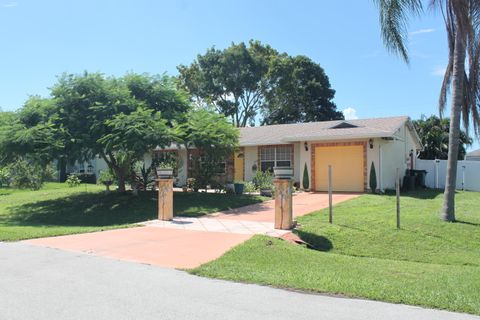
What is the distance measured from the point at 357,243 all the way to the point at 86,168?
29.8 metres

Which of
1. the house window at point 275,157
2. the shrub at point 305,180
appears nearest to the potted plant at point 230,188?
the house window at point 275,157

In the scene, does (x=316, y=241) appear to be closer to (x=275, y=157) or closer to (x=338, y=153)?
(x=338, y=153)

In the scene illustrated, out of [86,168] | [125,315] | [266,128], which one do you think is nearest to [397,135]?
[266,128]

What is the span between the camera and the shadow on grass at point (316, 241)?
1027cm

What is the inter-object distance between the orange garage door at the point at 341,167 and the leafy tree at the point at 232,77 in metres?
22.3

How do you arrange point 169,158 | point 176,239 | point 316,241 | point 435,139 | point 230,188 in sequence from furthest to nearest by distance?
1. point 435,139
2. point 169,158
3. point 230,188
4. point 316,241
5. point 176,239

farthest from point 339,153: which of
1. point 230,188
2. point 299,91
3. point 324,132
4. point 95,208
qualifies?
point 299,91

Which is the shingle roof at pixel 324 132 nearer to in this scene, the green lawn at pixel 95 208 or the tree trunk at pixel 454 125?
the green lawn at pixel 95 208

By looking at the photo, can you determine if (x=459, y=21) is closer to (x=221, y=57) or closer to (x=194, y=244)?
(x=194, y=244)

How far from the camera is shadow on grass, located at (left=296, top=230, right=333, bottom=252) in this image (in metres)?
10.3

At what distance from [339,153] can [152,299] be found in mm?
16471

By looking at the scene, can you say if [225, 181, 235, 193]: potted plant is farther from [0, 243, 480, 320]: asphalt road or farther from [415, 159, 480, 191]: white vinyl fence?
[0, 243, 480, 320]: asphalt road

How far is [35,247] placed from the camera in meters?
9.41

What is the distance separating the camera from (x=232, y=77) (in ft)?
144
